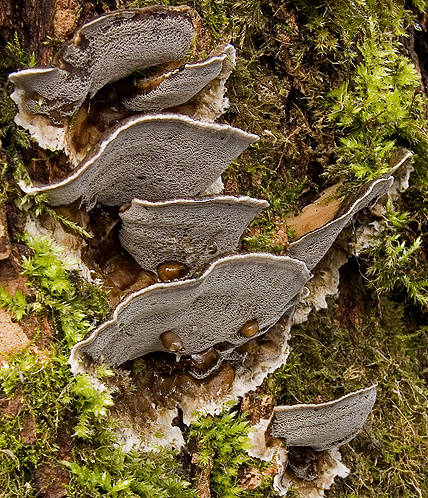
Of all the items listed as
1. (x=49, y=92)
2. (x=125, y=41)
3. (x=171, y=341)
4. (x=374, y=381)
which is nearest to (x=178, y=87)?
(x=125, y=41)

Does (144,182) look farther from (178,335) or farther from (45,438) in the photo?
(45,438)

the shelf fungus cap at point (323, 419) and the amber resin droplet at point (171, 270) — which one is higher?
the amber resin droplet at point (171, 270)

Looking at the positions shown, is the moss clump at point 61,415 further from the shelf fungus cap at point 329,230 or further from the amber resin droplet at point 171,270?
the shelf fungus cap at point 329,230

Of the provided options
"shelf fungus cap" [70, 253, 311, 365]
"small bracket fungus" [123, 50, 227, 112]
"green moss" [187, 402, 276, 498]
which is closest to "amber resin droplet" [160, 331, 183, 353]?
"shelf fungus cap" [70, 253, 311, 365]

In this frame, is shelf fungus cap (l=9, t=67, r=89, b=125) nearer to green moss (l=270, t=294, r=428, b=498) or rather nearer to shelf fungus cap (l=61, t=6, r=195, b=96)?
shelf fungus cap (l=61, t=6, r=195, b=96)

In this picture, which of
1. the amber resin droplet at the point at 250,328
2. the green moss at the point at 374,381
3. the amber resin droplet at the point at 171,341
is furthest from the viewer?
the green moss at the point at 374,381

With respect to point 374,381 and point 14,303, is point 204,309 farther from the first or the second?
point 374,381

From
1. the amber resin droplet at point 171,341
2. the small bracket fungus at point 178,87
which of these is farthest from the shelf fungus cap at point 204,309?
the small bracket fungus at point 178,87

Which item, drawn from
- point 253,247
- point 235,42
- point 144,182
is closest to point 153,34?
point 144,182
